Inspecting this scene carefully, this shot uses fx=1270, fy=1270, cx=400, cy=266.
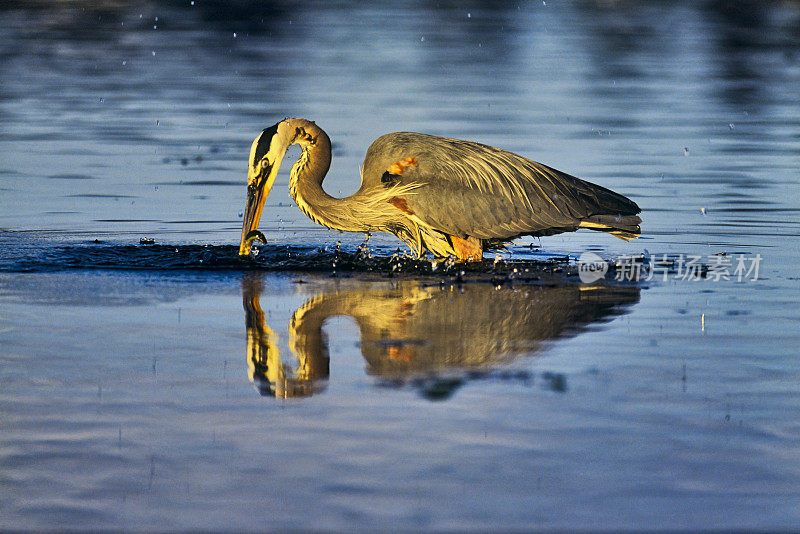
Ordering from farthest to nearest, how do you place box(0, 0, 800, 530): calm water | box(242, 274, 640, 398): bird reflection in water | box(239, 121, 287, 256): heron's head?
box(239, 121, 287, 256): heron's head → box(242, 274, 640, 398): bird reflection in water → box(0, 0, 800, 530): calm water

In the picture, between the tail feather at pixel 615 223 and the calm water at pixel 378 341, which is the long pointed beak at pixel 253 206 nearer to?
the calm water at pixel 378 341

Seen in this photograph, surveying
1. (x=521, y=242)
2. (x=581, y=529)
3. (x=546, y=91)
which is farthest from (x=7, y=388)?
(x=546, y=91)

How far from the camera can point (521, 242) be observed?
427 inches

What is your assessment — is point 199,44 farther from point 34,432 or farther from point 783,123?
point 34,432

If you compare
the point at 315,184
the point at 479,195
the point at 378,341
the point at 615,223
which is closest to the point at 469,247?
the point at 479,195

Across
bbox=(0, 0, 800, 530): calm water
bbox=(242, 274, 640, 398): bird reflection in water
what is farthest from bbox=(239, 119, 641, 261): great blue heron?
bbox=(242, 274, 640, 398): bird reflection in water

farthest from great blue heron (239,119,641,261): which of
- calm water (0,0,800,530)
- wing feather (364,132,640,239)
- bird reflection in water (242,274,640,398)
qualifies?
bird reflection in water (242,274,640,398)

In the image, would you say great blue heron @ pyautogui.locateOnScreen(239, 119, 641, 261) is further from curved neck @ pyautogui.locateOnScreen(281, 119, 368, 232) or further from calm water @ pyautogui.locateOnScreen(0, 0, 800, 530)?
calm water @ pyautogui.locateOnScreen(0, 0, 800, 530)

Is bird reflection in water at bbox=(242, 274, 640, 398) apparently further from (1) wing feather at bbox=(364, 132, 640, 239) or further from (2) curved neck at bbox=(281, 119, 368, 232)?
(2) curved neck at bbox=(281, 119, 368, 232)

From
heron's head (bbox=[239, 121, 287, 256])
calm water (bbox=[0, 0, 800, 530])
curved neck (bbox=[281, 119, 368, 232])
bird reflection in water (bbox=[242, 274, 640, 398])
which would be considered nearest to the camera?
calm water (bbox=[0, 0, 800, 530])

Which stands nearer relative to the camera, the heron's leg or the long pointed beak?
the long pointed beak

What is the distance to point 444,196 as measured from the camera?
955 cm

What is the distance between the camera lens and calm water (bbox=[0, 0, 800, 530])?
450 centimetres

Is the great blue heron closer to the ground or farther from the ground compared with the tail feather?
farther from the ground
